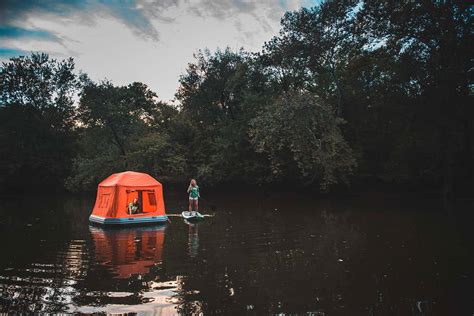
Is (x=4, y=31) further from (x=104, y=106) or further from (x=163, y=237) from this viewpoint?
(x=104, y=106)

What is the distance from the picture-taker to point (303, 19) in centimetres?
3456

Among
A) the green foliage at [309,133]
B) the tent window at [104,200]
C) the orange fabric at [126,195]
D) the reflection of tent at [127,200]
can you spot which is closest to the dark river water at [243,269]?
the reflection of tent at [127,200]

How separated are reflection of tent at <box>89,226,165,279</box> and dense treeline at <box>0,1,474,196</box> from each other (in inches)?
608

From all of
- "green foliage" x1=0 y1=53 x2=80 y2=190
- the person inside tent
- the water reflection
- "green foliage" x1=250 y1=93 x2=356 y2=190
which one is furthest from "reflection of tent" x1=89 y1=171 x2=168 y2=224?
"green foliage" x1=0 y1=53 x2=80 y2=190

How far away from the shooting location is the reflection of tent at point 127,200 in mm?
17953

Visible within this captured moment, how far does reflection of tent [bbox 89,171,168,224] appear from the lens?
18.0 metres

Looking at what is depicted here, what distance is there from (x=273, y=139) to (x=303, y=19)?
12153 millimetres

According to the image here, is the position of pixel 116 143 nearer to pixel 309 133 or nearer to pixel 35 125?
pixel 35 125

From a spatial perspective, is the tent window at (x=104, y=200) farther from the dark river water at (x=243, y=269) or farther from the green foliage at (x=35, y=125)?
the green foliage at (x=35, y=125)

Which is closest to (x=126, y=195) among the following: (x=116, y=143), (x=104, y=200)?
(x=104, y=200)

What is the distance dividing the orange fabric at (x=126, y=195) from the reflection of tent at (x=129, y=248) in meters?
1.10

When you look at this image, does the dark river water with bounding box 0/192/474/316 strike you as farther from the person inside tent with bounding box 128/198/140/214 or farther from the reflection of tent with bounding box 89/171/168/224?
the person inside tent with bounding box 128/198/140/214

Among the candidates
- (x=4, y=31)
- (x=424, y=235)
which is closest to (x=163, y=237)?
(x=424, y=235)

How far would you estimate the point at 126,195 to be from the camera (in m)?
18.4
